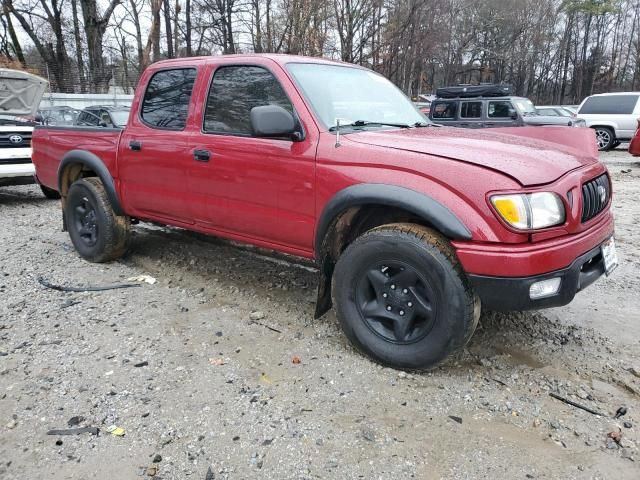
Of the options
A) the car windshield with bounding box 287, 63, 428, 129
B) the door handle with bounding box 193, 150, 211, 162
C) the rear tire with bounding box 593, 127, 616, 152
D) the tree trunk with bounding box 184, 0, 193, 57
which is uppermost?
the tree trunk with bounding box 184, 0, 193, 57

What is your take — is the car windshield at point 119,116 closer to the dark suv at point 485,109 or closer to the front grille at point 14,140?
the front grille at point 14,140

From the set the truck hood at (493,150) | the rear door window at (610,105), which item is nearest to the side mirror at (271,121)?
the truck hood at (493,150)

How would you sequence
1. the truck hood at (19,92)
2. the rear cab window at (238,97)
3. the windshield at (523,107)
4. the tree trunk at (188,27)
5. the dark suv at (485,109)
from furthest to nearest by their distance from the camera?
1. the tree trunk at (188,27)
2. the windshield at (523,107)
3. the dark suv at (485,109)
4. the truck hood at (19,92)
5. the rear cab window at (238,97)

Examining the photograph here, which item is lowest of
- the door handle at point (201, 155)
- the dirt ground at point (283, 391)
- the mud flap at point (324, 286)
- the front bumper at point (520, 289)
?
the dirt ground at point (283, 391)

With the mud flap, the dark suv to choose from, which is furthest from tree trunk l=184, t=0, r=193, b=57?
the mud flap

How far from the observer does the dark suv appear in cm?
1337

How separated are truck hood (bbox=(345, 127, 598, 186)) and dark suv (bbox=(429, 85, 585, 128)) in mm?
10477

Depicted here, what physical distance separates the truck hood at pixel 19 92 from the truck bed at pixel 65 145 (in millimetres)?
3751

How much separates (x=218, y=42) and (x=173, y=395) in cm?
2766

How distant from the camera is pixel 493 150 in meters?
2.78

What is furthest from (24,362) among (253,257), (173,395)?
(253,257)

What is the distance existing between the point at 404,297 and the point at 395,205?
0.52 metres

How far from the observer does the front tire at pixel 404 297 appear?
2.69 metres

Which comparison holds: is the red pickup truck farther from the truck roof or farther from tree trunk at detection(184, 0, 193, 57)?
tree trunk at detection(184, 0, 193, 57)
